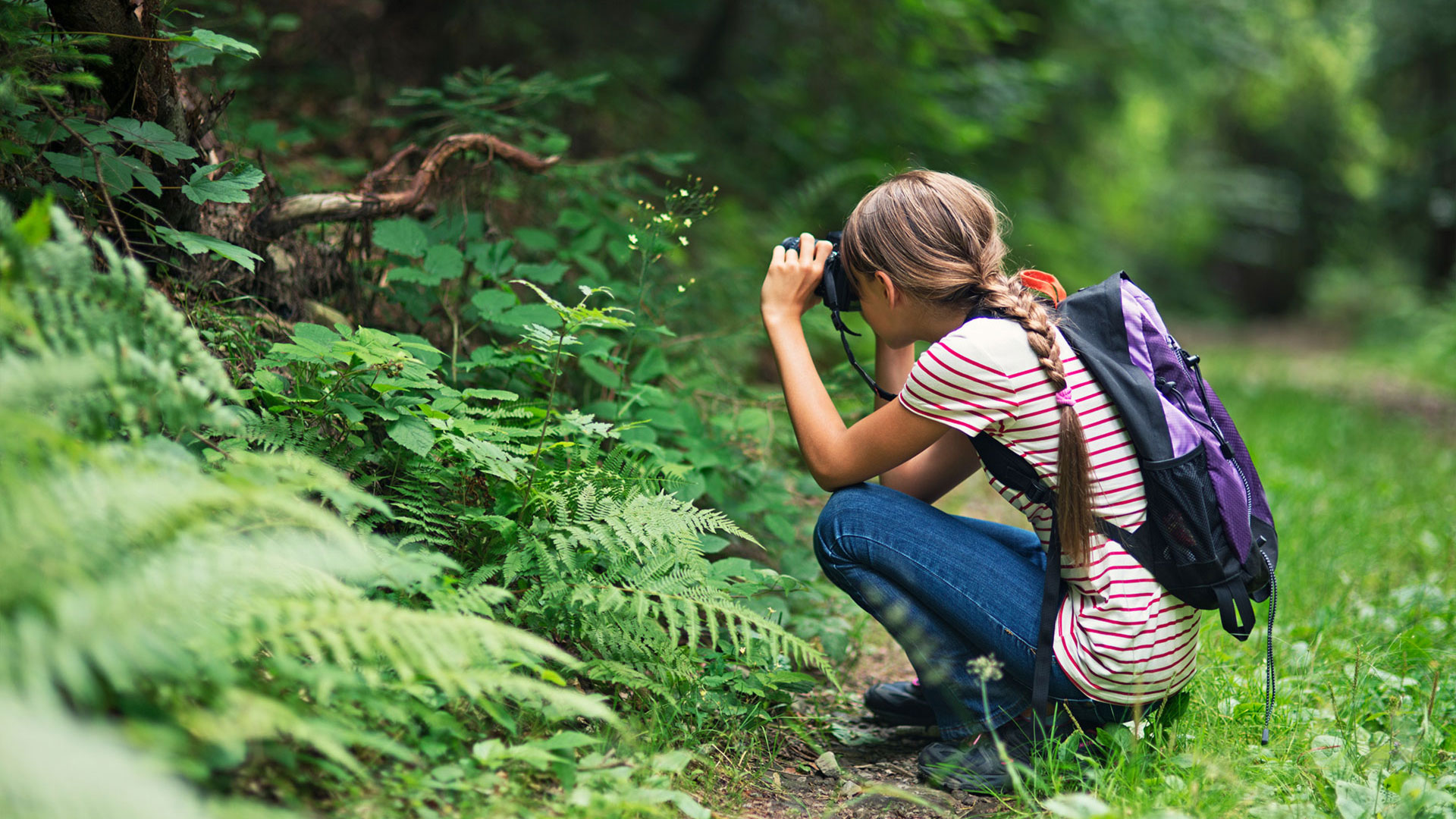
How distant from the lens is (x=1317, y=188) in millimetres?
15773

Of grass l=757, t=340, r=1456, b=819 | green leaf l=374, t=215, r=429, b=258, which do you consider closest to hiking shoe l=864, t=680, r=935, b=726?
grass l=757, t=340, r=1456, b=819

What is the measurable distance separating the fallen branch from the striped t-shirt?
155cm

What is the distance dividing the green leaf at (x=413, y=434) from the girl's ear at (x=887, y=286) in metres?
1.03

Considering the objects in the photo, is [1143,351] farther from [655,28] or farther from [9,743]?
[655,28]

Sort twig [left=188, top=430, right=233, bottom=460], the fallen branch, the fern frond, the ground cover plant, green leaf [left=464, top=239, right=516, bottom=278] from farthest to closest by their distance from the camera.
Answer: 1. green leaf [left=464, top=239, right=516, bottom=278]
2. the fallen branch
3. twig [left=188, top=430, right=233, bottom=460]
4. the ground cover plant
5. the fern frond

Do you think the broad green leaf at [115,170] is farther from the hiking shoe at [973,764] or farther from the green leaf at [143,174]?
the hiking shoe at [973,764]

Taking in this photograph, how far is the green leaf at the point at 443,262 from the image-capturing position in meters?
2.49

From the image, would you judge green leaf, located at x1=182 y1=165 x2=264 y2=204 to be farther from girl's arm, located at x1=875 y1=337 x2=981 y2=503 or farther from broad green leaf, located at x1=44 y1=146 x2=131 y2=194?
girl's arm, located at x1=875 y1=337 x2=981 y2=503

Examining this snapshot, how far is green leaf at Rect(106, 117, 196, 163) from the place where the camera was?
6.65 feet

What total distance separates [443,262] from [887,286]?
4.09ft

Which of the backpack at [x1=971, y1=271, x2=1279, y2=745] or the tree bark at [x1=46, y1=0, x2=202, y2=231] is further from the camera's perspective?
the tree bark at [x1=46, y1=0, x2=202, y2=231]

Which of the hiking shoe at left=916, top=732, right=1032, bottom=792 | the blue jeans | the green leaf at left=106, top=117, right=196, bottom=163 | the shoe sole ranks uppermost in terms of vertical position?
the green leaf at left=106, top=117, right=196, bottom=163

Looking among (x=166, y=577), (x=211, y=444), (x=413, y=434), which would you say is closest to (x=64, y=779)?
(x=166, y=577)

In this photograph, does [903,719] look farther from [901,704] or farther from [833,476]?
[833,476]
